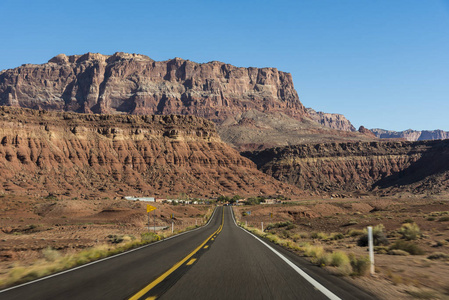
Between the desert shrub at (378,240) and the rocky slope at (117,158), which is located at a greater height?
the rocky slope at (117,158)

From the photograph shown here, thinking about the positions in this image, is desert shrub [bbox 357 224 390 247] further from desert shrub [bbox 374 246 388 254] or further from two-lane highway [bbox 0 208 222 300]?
two-lane highway [bbox 0 208 222 300]

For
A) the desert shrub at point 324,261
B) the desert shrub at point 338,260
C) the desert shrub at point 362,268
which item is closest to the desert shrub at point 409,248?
Result: the desert shrub at point 324,261

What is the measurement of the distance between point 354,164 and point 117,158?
3859 inches

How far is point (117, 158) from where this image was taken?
10556 cm

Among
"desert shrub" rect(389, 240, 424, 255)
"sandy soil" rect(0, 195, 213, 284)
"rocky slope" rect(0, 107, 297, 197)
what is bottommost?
"sandy soil" rect(0, 195, 213, 284)

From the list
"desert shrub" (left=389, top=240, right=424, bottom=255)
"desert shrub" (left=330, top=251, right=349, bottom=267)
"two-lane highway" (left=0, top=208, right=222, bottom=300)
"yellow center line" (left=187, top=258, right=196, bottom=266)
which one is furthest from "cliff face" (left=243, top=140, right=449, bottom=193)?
"two-lane highway" (left=0, top=208, right=222, bottom=300)

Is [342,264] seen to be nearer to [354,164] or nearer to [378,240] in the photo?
[378,240]

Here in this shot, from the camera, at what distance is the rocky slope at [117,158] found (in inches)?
3425

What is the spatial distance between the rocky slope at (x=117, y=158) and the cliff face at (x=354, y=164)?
14.2 m

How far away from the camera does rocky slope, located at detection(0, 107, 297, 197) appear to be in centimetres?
8700

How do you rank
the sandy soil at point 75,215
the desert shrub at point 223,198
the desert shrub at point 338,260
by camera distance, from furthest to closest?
1. the desert shrub at point 223,198
2. the sandy soil at point 75,215
3. the desert shrub at point 338,260

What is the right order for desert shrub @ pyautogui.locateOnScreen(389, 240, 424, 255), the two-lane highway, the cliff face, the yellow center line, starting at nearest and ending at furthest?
1. the two-lane highway
2. the yellow center line
3. desert shrub @ pyautogui.locateOnScreen(389, 240, 424, 255)
4. the cliff face

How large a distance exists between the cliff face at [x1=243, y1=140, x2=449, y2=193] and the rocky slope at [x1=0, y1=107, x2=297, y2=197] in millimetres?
14199

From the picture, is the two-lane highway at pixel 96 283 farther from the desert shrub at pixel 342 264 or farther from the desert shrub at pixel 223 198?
the desert shrub at pixel 223 198
